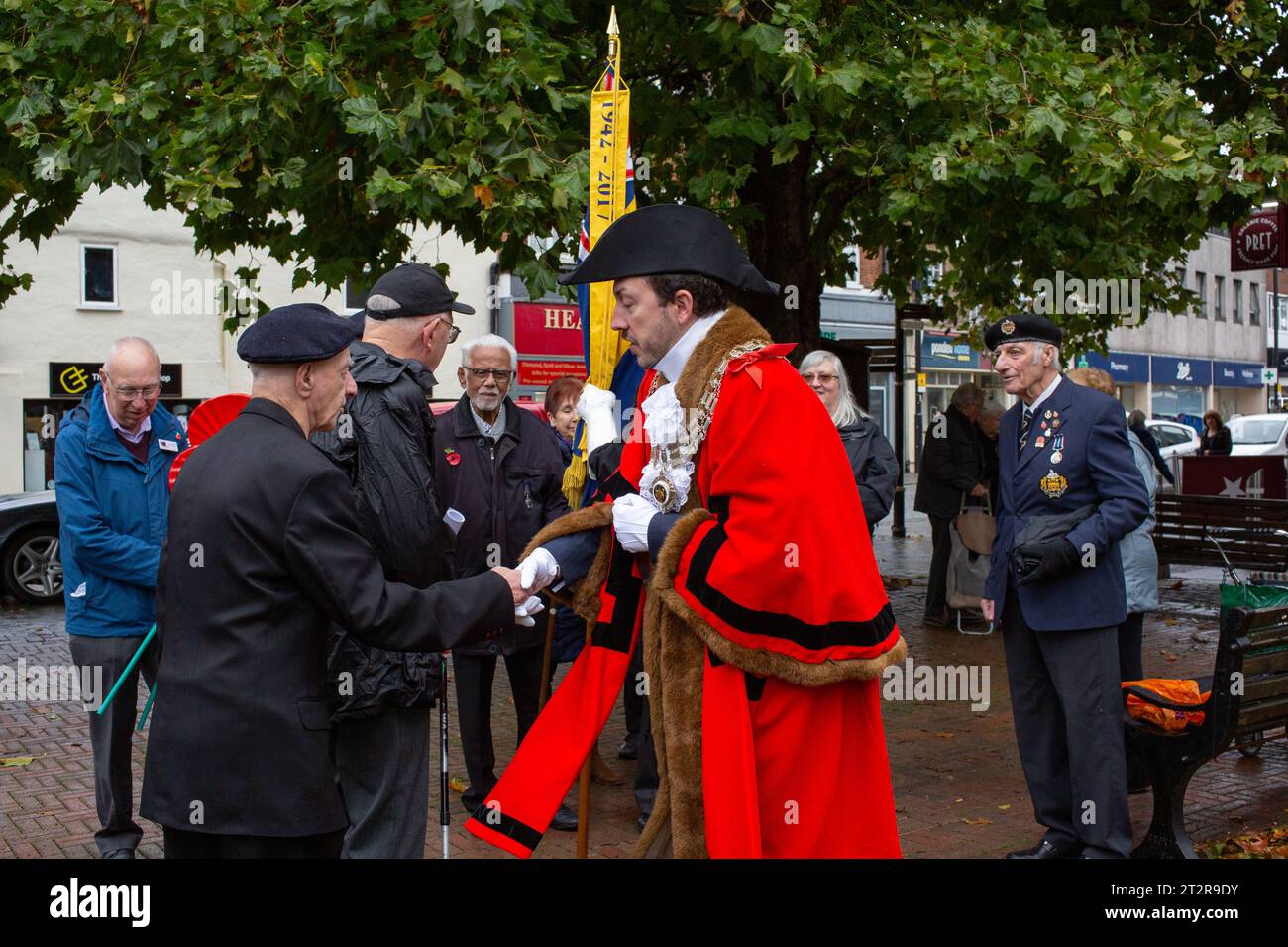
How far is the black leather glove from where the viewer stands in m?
5.06

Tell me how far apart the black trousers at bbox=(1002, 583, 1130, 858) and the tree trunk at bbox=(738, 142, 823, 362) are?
5.47m

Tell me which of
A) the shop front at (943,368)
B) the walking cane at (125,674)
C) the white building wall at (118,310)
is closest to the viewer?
the walking cane at (125,674)

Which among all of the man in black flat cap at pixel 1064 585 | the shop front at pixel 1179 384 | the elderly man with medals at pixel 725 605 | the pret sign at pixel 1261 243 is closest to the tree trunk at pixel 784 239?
the pret sign at pixel 1261 243

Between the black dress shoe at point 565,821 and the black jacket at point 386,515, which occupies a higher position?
the black jacket at point 386,515

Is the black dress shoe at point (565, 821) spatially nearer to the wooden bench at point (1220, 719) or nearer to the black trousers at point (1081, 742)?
the black trousers at point (1081, 742)

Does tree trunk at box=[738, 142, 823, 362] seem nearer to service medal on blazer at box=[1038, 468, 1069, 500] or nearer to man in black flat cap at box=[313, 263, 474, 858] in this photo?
service medal on blazer at box=[1038, 468, 1069, 500]

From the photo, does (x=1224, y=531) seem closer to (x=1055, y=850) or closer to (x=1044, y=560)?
(x=1055, y=850)

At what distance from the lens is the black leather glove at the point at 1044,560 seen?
5.06 meters

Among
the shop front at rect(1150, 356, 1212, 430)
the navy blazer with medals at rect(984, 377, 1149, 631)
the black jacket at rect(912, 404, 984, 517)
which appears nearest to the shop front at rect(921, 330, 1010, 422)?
the shop front at rect(1150, 356, 1212, 430)

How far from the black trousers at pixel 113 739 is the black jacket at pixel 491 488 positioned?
1.48 m

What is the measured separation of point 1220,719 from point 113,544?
4398 millimetres

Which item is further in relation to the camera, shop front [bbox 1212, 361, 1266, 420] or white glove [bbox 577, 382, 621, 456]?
shop front [bbox 1212, 361, 1266, 420]

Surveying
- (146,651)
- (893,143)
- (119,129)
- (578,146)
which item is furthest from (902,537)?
(146,651)
